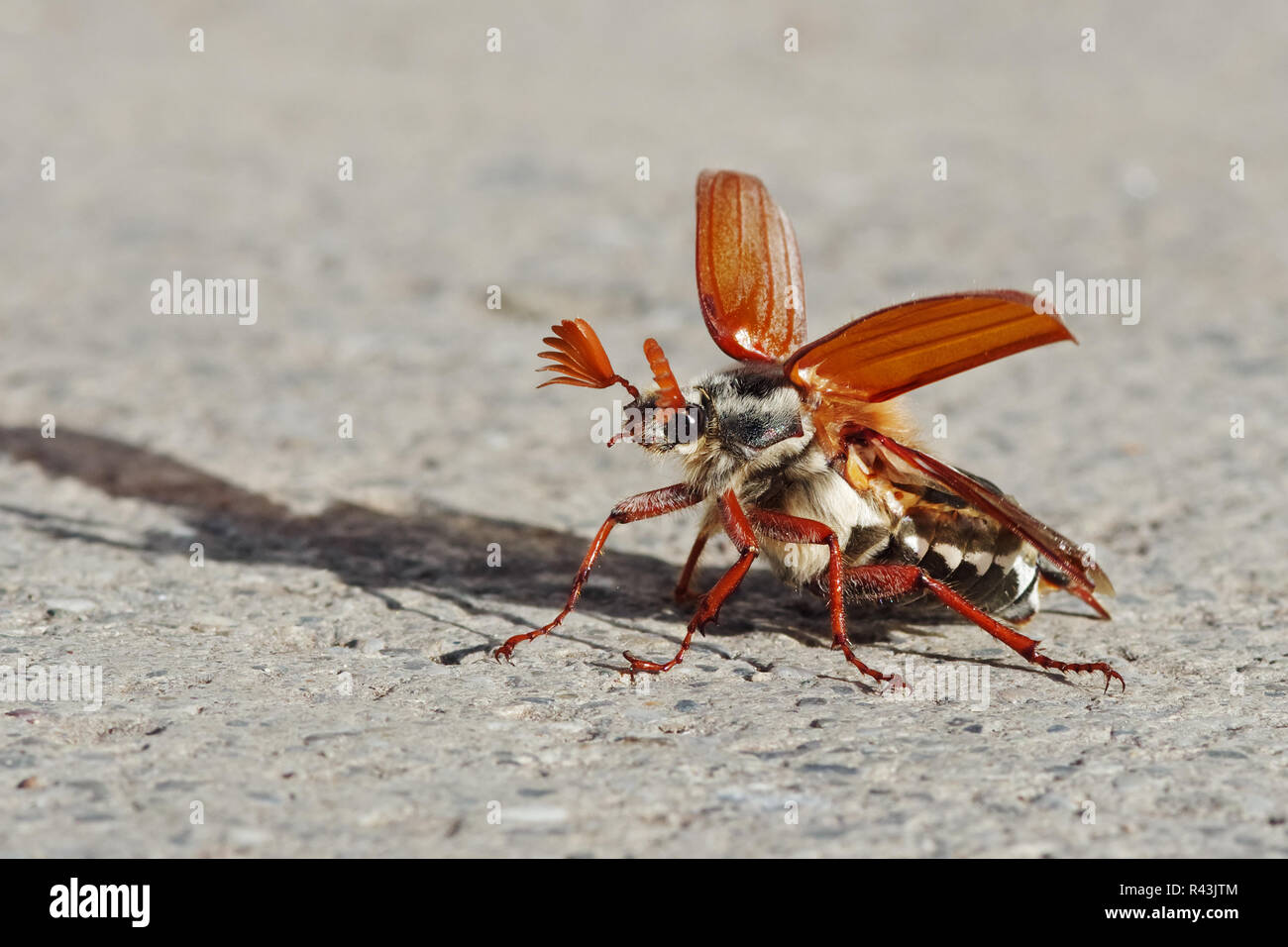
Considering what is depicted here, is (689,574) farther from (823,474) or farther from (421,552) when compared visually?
(421,552)

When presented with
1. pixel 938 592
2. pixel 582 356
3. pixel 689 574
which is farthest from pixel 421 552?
pixel 938 592

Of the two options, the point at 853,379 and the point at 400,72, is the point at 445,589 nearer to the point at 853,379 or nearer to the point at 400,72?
the point at 853,379

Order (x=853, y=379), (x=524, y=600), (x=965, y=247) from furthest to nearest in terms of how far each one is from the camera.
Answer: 1. (x=965, y=247)
2. (x=524, y=600)
3. (x=853, y=379)

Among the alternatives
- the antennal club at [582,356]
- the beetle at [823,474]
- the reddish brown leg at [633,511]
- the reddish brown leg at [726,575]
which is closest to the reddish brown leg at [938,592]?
the beetle at [823,474]

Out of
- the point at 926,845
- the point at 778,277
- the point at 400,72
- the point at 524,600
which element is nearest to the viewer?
the point at 926,845

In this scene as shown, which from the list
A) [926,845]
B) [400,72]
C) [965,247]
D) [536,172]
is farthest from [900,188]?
[926,845]

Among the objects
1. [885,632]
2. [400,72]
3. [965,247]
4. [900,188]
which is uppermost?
[400,72]

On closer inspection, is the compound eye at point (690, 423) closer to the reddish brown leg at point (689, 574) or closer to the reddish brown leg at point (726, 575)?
the reddish brown leg at point (726, 575)
